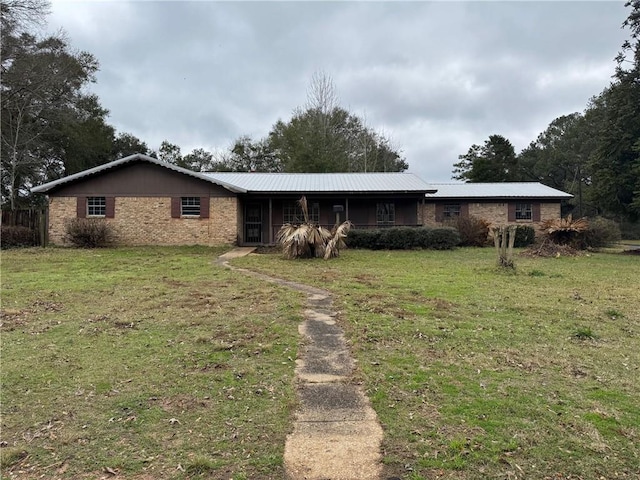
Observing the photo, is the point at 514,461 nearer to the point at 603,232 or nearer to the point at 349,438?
the point at 349,438

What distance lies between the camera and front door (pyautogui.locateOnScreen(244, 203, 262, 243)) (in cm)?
2328

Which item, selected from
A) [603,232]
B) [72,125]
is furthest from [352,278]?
[72,125]

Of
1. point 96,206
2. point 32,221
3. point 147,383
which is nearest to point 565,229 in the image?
point 147,383

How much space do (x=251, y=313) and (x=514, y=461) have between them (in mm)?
4903

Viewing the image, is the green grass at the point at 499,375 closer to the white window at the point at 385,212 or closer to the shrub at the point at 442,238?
the shrub at the point at 442,238

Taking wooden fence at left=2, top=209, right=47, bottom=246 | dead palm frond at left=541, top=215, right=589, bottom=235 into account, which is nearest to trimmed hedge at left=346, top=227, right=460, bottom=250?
dead palm frond at left=541, top=215, right=589, bottom=235

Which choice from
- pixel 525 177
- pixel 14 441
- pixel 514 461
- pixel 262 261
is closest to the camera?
pixel 514 461

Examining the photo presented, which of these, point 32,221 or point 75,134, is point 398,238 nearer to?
point 32,221

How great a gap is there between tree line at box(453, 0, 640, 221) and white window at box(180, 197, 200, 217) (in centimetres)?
1894

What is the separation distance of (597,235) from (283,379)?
2185 cm

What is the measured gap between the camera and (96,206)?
805 inches

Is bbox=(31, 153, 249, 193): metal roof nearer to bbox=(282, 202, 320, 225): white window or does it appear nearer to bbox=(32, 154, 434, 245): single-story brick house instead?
bbox=(32, 154, 434, 245): single-story brick house

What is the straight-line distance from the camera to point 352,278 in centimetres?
1125

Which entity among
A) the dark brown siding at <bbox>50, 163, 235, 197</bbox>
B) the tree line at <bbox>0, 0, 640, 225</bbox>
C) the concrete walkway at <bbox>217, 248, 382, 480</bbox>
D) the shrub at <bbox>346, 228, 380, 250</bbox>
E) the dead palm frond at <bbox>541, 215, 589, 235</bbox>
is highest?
the tree line at <bbox>0, 0, 640, 225</bbox>
